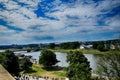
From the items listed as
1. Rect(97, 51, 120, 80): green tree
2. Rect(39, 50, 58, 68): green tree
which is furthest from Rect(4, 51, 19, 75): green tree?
Rect(97, 51, 120, 80): green tree

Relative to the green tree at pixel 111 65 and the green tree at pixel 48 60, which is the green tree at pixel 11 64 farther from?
the green tree at pixel 111 65

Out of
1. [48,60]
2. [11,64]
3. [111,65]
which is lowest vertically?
[48,60]

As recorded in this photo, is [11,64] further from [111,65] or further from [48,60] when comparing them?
[111,65]

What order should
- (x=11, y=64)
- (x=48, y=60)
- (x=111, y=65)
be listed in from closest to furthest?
1. (x=111, y=65)
2. (x=11, y=64)
3. (x=48, y=60)

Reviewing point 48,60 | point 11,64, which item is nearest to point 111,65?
point 11,64

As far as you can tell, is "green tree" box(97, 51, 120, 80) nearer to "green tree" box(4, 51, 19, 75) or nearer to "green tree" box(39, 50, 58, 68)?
"green tree" box(4, 51, 19, 75)

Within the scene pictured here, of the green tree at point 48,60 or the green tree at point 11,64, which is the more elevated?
the green tree at point 11,64

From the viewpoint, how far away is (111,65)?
2512 centimetres

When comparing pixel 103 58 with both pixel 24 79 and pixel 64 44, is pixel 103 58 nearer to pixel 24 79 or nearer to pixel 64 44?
pixel 24 79

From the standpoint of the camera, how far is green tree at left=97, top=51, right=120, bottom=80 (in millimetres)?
24734

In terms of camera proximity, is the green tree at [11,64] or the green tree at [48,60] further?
the green tree at [48,60]

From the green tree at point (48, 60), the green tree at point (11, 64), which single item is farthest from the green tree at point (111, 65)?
the green tree at point (48, 60)

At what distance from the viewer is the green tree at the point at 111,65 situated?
81.1 ft

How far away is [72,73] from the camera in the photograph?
40156 mm
